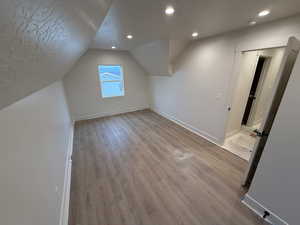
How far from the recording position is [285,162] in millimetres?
1312

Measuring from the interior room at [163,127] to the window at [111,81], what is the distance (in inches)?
25.0

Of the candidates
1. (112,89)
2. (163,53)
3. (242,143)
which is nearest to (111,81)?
(112,89)

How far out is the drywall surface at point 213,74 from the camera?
6.54ft

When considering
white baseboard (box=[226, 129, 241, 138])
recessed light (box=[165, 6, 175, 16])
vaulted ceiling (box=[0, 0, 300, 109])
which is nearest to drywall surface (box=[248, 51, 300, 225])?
vaulted ceiling (box=[0, 0, 300, 109])

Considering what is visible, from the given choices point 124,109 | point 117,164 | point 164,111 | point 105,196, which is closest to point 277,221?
point 105,196

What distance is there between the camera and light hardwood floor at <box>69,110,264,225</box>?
1529 mm

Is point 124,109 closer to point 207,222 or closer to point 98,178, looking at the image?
point 98,178

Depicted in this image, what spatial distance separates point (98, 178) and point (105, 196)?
395 millimetres

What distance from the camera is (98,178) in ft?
6.91

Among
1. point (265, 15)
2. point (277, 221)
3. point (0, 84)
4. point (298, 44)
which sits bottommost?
point (277, 221)

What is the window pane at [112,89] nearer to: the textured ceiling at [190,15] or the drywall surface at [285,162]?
the textured ceiling at [190,15]

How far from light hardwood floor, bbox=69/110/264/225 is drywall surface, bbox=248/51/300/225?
0.32m

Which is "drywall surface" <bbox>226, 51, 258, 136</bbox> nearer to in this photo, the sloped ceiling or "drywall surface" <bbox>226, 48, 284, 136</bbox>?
"drywall surface" <bbox>226, 48, 284, 136</bbox>

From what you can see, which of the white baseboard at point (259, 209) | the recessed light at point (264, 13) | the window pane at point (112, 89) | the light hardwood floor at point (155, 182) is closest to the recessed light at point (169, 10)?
the recessed light at point (264, 13)
